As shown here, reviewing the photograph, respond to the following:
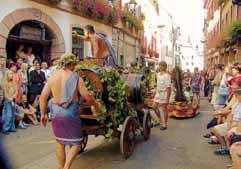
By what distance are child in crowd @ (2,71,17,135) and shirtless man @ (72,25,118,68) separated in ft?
9.69

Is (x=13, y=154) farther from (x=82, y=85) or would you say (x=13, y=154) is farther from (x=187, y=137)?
(x=187, y=137)

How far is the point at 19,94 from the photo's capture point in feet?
30.6

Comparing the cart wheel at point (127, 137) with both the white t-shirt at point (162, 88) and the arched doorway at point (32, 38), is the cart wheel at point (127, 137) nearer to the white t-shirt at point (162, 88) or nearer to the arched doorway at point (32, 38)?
the white t-shirt at point (162, 88)

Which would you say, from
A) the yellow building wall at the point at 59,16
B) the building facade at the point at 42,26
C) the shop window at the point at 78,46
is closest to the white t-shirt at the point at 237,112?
the building facade at the point at 42,26

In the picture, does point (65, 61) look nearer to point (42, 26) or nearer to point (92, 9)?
point (42, 26)

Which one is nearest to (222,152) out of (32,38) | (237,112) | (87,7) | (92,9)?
(237,112)

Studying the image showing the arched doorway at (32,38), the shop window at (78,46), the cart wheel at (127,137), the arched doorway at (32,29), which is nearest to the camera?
the cart wheel at (127,137)

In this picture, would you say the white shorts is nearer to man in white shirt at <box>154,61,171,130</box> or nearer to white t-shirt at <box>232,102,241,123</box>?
white t-shirt at <box>232,102,241,123</box>

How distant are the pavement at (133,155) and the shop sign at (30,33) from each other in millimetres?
4901

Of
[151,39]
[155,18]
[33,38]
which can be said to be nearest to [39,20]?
[33,38]

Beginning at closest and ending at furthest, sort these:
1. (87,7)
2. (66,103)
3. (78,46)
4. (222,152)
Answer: (66,103), (222,152), (87,7), (78,46)

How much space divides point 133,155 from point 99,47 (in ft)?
6.49

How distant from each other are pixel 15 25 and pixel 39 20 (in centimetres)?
110

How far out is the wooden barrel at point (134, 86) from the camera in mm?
6984
